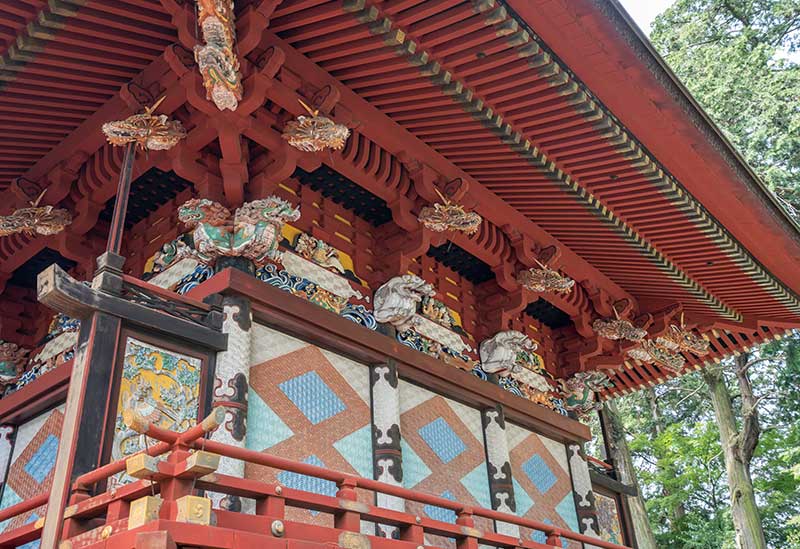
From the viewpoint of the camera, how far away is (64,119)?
20.7ft

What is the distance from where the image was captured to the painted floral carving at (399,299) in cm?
712

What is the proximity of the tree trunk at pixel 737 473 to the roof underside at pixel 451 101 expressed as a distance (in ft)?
36.0

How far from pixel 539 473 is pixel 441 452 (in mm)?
1890

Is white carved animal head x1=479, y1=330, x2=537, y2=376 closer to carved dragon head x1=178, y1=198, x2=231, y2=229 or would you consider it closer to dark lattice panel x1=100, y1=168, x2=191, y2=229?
carved dragon head x1=178, y1=198, x2=231, y2=229

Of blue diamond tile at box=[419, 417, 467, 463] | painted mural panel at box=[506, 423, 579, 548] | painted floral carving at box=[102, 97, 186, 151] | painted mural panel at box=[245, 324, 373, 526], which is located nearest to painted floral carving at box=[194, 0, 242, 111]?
painted floral carving at box=[102, 97, 186, 151]

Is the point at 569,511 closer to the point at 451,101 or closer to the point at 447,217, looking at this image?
the point at 447,217

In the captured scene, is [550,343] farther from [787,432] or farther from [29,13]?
[787,432]

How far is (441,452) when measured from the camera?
7348mm

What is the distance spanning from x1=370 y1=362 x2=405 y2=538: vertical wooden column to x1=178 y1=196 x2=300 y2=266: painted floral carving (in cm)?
167

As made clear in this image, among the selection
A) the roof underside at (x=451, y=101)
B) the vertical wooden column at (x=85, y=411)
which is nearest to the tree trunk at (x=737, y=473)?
the roof underside at (x=451, y=101)

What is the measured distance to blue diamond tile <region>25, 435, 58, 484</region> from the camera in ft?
20.4

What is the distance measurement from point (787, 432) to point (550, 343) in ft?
48.6

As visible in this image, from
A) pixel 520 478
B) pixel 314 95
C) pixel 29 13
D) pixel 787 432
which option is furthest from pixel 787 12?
pixel 29 13

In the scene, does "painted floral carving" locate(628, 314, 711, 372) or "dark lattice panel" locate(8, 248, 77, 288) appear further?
"painted floral carving" locate(628, 314, 711, 372)
